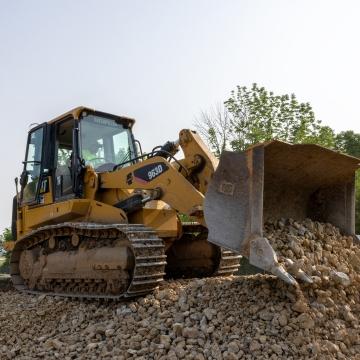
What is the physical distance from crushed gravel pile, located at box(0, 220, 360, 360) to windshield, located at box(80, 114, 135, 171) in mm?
2261

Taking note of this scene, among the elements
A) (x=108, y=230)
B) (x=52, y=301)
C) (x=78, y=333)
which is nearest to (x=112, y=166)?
(x=108, y=230)

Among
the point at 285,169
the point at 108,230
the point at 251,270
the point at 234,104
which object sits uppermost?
the point at 234,104

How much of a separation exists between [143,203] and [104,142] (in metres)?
1.54

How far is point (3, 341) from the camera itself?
578 cm

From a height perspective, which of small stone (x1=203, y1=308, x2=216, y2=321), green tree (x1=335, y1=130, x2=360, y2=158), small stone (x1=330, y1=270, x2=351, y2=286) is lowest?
small stone (x1=203, y1=308, x2=216, y2=321)

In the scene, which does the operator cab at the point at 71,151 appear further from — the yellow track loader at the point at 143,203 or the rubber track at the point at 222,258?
the rubber track at the point at 222,258

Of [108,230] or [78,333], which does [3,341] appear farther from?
[108,230]

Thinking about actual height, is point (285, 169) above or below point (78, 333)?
above

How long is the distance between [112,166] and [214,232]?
3.09m

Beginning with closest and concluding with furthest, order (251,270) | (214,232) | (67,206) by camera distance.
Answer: (214,232)
(67,206)
(251,270)

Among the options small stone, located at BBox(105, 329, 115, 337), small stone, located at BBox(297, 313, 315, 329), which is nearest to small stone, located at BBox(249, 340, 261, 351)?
small stone, located at BBox(297, 313, 315, 329)

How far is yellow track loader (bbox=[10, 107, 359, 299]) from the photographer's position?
196 inches

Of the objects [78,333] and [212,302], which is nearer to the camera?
[212,302]

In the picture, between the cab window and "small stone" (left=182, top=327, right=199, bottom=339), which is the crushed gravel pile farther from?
the cab window
